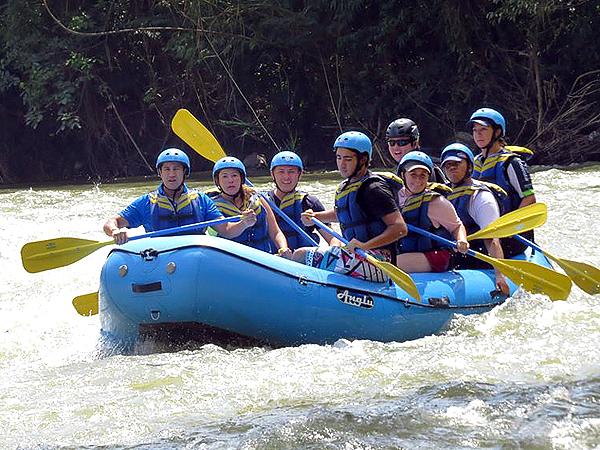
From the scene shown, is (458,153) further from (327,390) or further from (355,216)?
(327,390)

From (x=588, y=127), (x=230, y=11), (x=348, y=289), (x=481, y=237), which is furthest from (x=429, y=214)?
(x=230, y=11)

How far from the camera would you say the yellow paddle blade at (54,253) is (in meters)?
5.55

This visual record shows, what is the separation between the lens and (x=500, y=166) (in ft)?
19.9

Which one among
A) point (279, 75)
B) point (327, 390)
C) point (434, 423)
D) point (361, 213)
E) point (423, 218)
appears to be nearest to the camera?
point (434, 423)

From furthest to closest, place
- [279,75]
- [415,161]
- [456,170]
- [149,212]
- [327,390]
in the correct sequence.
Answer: [279,75] < [149,212] < [456,170] < [415,161] < [327,390]

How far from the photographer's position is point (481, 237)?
17.8 ft

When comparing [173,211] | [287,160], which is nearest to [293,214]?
[287,160]

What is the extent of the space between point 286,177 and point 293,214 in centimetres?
24

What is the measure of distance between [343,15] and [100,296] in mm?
9477

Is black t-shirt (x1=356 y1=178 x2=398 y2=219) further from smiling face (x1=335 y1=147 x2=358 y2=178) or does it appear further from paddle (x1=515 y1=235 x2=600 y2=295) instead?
paddle (x1=515 y1=235 x2=600 y2=295)

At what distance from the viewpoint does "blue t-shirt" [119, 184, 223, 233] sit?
5.68m

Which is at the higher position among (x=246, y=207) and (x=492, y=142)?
(x=492, y=142)

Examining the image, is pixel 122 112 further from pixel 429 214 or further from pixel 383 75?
pixel 429 214

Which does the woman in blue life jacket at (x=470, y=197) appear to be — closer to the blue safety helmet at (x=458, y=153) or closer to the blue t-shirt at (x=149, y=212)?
the blue safety helmet at (x=458, y=153)
